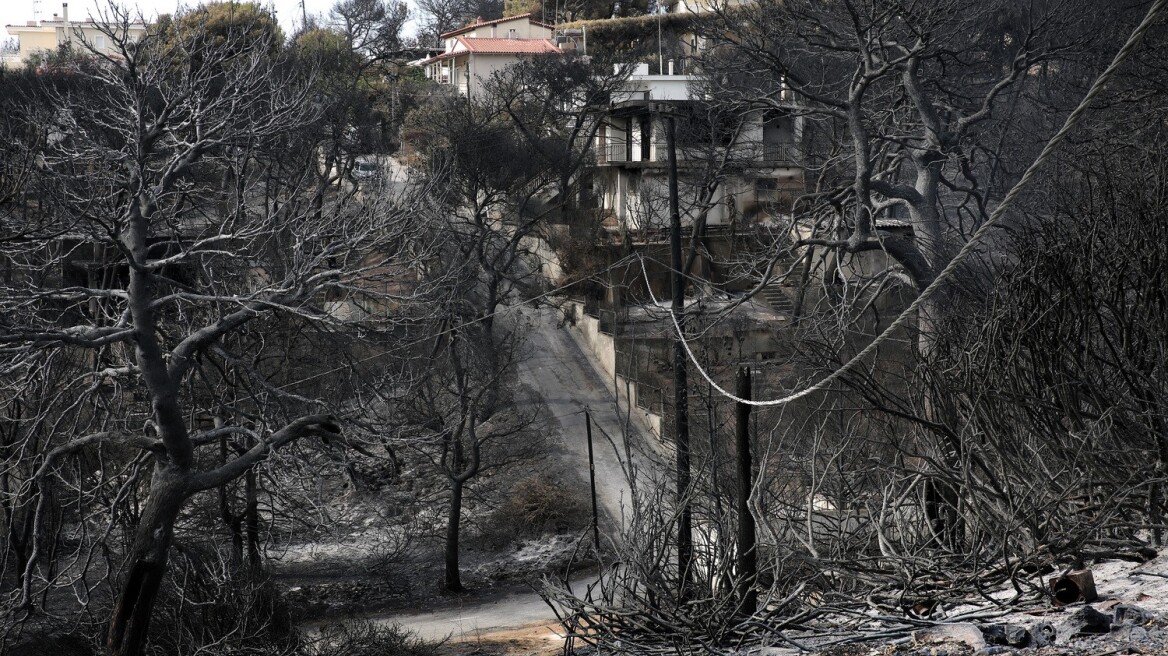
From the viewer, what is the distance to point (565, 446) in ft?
77.8

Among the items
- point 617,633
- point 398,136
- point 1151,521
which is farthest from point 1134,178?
point 398,136

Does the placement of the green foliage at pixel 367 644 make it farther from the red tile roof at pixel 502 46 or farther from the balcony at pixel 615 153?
the red tile roof at pixel 502 46

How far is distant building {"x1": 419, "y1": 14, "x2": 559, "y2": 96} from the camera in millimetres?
41312

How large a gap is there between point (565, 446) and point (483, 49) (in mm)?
23150

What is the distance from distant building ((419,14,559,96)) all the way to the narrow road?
1466 cm

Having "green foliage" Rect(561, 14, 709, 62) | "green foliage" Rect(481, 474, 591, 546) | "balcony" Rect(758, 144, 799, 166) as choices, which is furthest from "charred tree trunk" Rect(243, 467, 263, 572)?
"green foliage" Rect(561, 14, 709, 62)

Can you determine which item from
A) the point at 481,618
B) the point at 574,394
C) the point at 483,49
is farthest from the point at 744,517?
the point at 483,49

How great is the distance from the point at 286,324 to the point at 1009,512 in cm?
1305

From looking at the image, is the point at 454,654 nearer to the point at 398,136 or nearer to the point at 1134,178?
the point at 1134,178

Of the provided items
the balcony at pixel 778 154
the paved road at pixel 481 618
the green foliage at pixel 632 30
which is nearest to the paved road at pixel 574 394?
the paved road at pixel 481 618

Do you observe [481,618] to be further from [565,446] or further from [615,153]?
[615,153]

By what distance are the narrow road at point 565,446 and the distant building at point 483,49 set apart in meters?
14.7

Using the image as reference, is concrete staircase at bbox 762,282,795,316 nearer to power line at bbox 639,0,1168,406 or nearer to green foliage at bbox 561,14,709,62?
power line at bbox 639,0,1168,406

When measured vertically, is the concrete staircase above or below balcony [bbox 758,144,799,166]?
below
